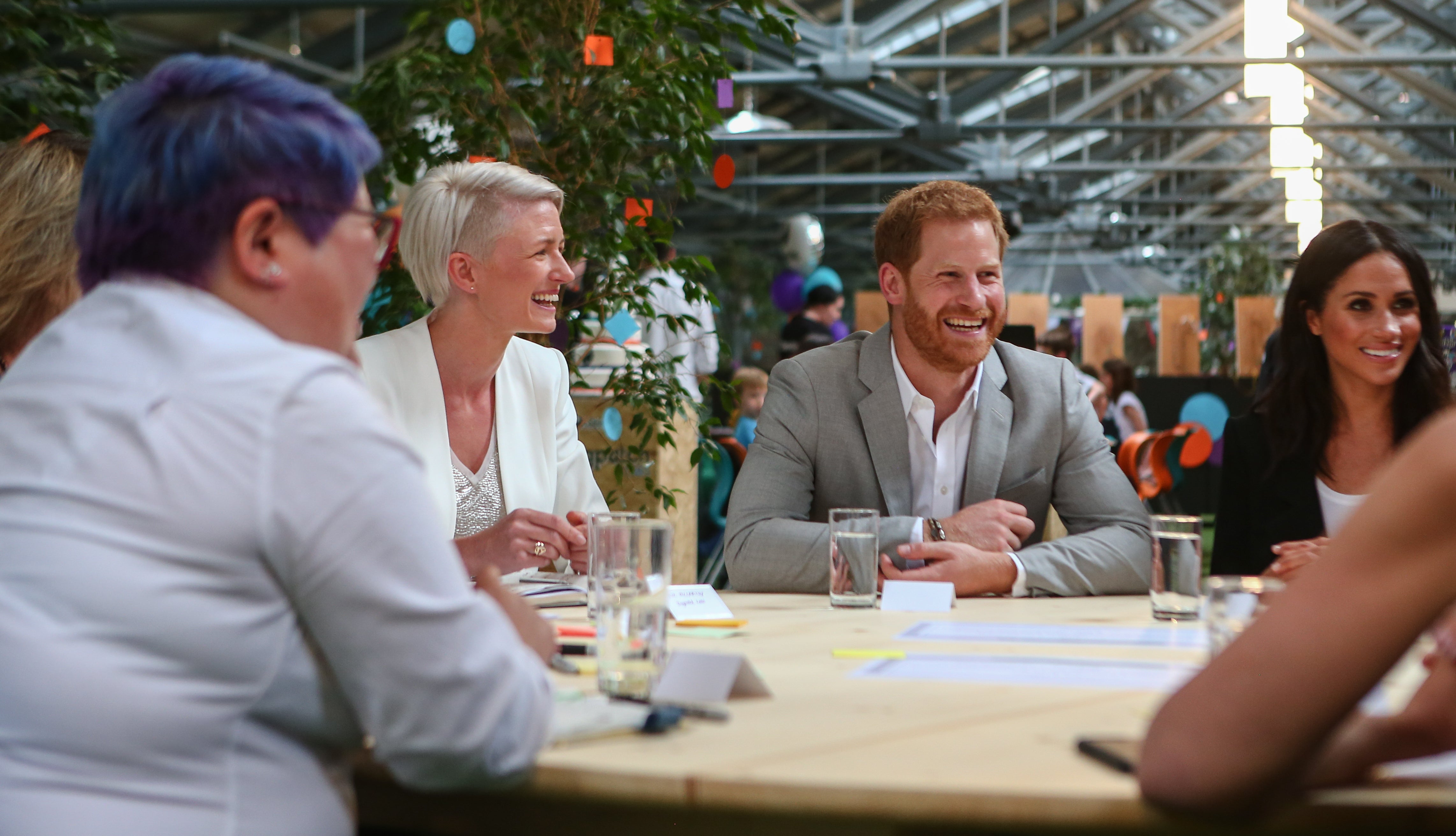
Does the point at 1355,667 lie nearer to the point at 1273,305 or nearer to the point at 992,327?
the point at 992,327

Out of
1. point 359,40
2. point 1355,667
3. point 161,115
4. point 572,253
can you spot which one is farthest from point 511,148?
point 359,40

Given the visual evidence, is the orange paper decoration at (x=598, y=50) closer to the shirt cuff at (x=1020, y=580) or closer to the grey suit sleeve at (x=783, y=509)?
the grey suit sleeve at (x=783, y=509)

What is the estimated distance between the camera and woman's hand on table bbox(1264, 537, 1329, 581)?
213 cm

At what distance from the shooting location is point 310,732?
3.60 feet

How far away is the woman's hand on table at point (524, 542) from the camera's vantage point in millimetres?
2240

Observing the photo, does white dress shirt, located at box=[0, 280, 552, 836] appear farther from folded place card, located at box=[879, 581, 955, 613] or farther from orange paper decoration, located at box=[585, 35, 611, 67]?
orange paper decoration, located at box=[585, 35, 611, 67]

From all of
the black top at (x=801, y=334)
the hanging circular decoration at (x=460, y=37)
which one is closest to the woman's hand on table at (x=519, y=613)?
the hanging circular decoration at (x=460, y=37)

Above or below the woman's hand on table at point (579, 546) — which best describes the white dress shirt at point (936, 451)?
above

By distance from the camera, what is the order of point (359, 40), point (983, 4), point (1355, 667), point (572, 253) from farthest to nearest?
point (983, 4), point (359, 40), point (572, 253), point (1355, 667)

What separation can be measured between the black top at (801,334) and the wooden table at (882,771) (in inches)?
234

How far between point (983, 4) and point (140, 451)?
37.9 feet

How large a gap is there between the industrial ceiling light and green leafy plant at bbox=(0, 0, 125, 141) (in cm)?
354

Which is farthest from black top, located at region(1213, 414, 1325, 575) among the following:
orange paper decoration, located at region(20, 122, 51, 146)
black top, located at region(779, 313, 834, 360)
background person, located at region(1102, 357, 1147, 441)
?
background person, located at region(1102, 357, 1147, 441)

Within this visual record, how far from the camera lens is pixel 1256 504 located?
2.71 metres
